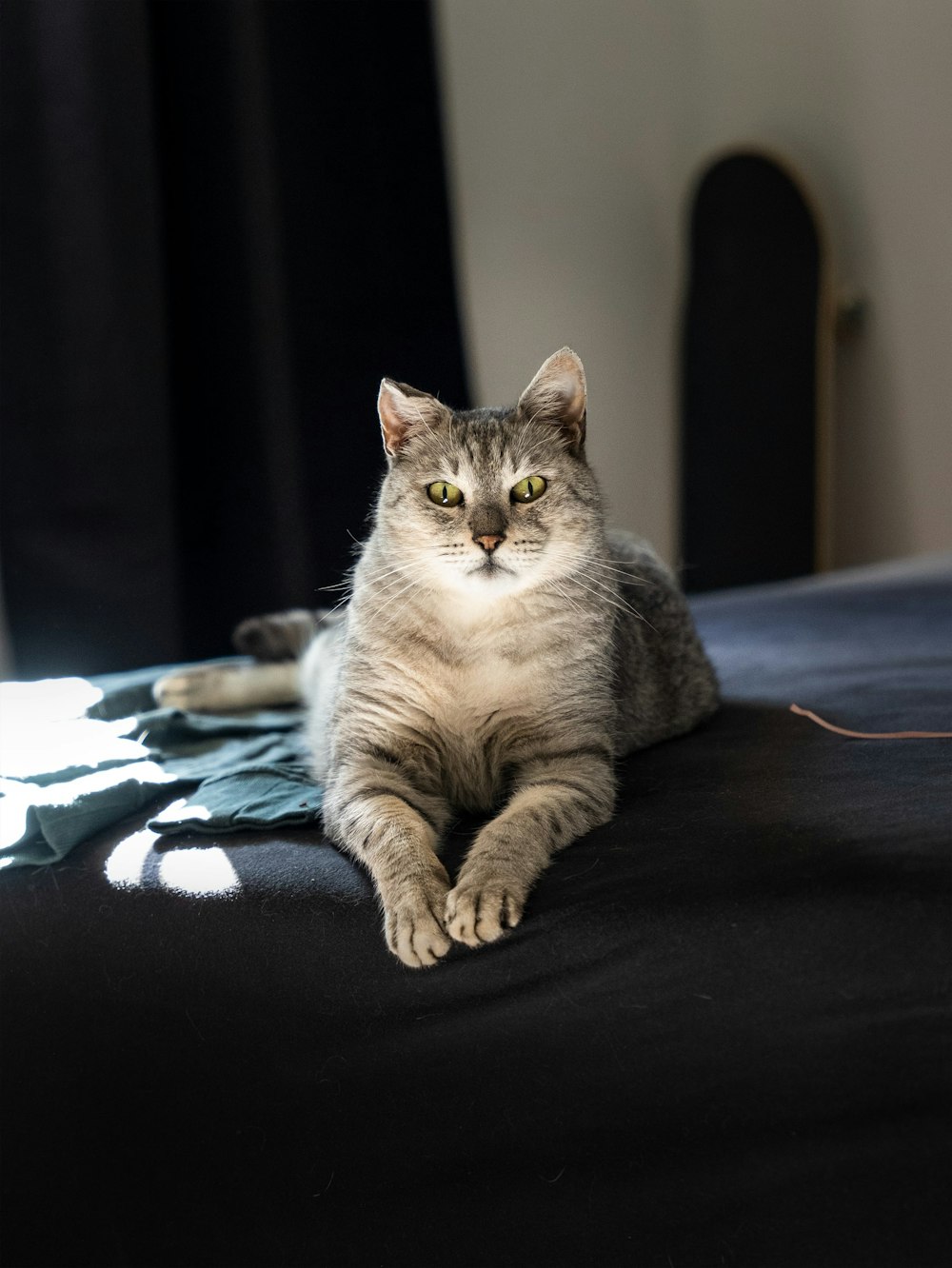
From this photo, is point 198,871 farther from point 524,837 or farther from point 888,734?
point 888,734

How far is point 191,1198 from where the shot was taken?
103 centimetres

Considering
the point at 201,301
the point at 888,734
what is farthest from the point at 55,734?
the point at 201,301

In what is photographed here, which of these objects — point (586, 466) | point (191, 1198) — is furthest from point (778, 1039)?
point (586, 466)

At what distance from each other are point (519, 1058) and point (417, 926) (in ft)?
0.50

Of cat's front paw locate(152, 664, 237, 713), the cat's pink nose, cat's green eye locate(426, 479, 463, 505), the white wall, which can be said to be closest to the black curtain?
the white wall

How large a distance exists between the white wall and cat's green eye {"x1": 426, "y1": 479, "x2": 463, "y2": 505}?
2.38 metres

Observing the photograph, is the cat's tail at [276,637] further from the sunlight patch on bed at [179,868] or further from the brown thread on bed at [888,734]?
the brown thread on bed at [888,734]

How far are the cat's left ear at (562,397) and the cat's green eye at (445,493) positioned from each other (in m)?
0.15

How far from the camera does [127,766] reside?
141cm

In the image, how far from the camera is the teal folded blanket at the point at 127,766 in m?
1.22

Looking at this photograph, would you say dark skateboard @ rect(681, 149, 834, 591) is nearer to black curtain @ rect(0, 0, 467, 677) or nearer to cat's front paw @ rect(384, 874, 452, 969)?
black curtain @ rect(0, 0, 467, 677)

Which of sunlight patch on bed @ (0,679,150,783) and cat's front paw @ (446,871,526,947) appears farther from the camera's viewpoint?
sunlight patch on bed @ (0,679,150,783)

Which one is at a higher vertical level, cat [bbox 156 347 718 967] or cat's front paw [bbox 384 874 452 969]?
cat [bbox 156 347 718 967]

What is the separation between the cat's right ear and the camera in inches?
55.7
